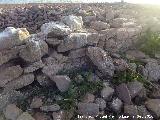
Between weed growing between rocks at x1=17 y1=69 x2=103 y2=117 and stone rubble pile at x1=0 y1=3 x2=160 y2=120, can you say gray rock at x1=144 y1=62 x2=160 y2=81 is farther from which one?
weed growing between rocks at x1=17 y1=69 x2=103 y2=117

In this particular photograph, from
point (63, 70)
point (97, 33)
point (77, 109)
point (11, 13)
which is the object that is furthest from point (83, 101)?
point (11, 13)

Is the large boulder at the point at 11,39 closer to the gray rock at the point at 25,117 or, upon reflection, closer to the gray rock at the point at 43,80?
the gray rock at the point at 43,80

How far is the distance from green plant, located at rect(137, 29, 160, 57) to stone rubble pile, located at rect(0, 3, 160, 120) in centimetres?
18

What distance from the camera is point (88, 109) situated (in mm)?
6543

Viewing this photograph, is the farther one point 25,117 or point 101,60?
point 101,60

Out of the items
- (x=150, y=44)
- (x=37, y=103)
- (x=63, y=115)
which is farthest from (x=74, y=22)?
(x=63, y=115)

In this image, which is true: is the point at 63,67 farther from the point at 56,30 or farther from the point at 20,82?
the point at 20,82

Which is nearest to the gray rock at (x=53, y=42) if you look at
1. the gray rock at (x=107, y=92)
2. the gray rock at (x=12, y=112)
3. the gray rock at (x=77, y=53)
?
the gray rock at (x=77, y=53)

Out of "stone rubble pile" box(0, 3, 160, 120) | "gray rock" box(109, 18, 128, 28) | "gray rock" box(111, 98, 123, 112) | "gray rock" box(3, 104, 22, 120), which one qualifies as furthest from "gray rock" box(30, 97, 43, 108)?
"gray rock" box(109, 18, 128, 28)

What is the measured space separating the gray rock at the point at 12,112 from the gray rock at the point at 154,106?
2.02 m

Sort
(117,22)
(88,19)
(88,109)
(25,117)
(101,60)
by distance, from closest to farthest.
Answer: (25,117)
(88,109)
(101,60)
(117,22)
(88,19)

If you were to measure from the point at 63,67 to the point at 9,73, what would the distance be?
901 mm

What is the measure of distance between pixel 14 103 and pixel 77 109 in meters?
1.00

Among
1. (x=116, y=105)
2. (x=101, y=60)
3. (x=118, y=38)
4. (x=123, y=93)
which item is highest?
(x=118, y=38)
